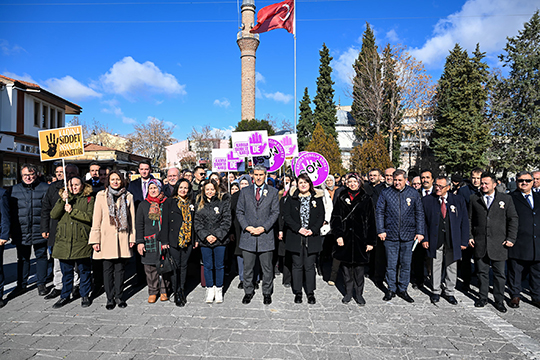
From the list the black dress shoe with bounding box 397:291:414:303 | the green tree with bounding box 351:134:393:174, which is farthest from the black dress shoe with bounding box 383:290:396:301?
the green tree with bounding box 351:134:393:174

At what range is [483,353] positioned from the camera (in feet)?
12.5

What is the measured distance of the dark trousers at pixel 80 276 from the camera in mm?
5254

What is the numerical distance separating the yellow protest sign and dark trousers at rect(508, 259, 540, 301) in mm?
8005

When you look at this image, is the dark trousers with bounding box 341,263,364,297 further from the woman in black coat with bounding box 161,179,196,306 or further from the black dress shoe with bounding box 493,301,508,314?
the woman in black coat with bounding box 161,179,196,306

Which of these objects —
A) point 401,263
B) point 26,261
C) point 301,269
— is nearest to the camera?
point 301,269

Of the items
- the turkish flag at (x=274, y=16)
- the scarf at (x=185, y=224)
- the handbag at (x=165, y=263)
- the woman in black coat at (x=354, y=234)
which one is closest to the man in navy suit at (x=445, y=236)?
the woman in black coat at (x=354, y=234)

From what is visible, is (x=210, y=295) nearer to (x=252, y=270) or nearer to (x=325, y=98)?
(x=252, y=270)

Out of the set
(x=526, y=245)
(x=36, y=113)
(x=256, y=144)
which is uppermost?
(x=36, y=113)

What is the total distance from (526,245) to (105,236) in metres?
6.92

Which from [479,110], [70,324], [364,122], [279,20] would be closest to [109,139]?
[364,122]

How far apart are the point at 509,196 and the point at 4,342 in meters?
7.83

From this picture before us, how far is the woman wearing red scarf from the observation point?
5.39 meters

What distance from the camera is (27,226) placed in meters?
5.77

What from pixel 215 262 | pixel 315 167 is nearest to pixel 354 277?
pixel 215 262
